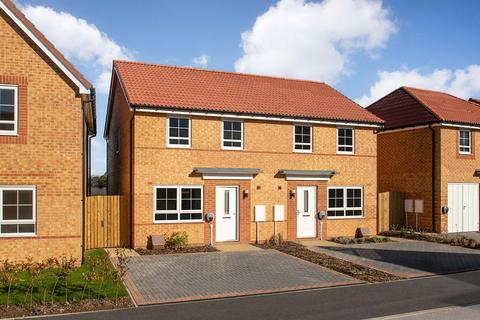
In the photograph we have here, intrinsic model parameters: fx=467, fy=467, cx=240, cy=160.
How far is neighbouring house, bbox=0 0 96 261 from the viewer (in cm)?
1305

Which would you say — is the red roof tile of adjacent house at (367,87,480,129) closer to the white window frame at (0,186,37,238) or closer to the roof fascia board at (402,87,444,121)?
the roof fascia board at (402,87,444,121)

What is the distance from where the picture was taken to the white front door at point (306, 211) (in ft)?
64.6

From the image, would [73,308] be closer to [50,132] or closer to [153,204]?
[50,132]

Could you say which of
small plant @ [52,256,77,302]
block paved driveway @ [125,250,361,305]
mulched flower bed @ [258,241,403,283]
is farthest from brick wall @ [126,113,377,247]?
small plant @ [52,256,77,302]

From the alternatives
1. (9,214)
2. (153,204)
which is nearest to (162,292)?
(9,214)

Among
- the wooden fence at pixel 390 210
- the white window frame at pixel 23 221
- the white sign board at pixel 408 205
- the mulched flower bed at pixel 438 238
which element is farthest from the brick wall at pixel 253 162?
the white window frame at pixel 23 221

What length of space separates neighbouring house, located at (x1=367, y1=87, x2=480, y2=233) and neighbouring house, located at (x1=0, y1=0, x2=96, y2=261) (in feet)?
54.2

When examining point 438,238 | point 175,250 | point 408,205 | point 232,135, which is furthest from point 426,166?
point 175,250

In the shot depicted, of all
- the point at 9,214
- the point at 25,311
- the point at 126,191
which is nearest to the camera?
the point at 25,311

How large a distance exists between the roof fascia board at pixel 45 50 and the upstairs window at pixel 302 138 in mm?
9345

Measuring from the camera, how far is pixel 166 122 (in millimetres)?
17516

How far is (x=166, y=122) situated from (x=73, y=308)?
9129 millimetres

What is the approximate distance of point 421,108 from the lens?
945 inches

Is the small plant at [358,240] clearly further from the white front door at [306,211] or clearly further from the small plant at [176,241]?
the small plant at [176,241]
